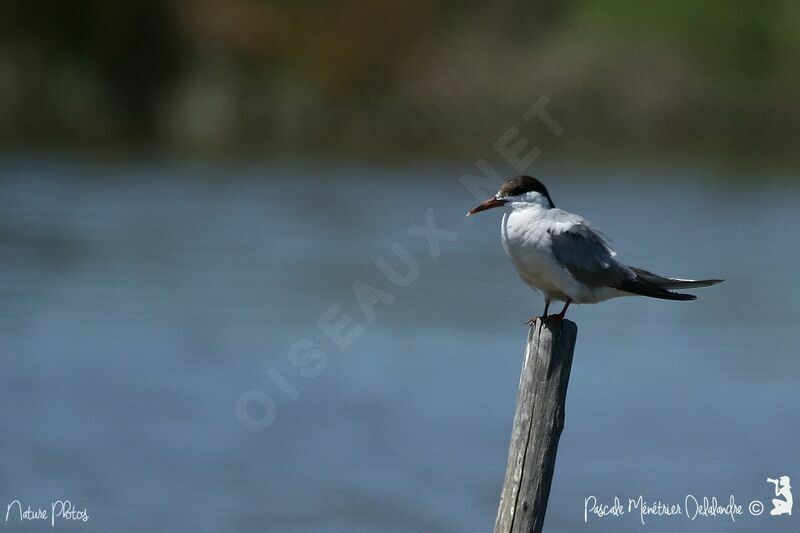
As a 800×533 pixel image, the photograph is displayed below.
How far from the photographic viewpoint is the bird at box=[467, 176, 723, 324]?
6578mm

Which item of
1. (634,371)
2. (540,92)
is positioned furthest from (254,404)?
(540,92)

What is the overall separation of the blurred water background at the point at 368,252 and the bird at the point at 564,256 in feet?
10.5

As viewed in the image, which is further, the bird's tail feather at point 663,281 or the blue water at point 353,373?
the blue water at point 353,373

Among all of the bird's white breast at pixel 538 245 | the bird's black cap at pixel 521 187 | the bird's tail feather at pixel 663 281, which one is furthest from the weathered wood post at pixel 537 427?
the bird's black cap at pixel 521 187

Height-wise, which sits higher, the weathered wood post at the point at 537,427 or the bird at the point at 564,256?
the bird at the point at 564,256

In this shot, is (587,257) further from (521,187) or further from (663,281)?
(521,187)

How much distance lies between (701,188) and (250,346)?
49.1 ft

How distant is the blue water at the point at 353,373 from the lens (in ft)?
32.6

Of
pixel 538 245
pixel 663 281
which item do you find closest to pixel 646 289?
pixel 663 281

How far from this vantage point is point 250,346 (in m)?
13.8

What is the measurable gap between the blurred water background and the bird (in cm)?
321

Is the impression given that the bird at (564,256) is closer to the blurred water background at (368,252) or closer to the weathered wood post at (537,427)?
the weathered wood post at (537,427)

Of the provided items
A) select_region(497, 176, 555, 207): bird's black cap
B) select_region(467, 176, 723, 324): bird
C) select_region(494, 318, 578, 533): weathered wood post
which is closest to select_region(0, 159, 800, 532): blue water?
select_region(467, 176, 723, 324): bird

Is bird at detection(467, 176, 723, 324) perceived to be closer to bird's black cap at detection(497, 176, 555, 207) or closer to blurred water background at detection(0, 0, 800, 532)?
bird's black cap at detection(497, 176, 555, 207)
